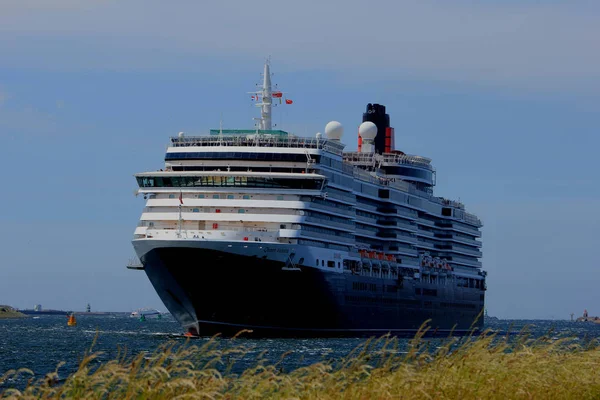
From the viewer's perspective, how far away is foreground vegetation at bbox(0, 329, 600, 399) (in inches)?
504

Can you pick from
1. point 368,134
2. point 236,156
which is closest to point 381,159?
point 368,134

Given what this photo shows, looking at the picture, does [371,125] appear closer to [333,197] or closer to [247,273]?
[333,197]

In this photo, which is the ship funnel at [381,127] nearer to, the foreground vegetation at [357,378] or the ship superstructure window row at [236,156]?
the ship superstructure window row at [236,156]

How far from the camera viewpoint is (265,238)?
56.4 metres

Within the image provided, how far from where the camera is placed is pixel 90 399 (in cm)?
1268

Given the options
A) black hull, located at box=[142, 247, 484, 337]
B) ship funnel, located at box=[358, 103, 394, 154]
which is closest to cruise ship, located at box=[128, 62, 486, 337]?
black hull, located at box=[142, 247, 484, 337]

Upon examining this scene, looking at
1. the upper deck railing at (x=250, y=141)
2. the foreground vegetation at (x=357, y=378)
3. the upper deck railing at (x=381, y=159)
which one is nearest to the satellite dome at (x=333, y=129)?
the upper deck railing at (x=381, y=159)

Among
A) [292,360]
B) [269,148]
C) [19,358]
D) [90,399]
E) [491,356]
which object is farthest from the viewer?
[269,148]

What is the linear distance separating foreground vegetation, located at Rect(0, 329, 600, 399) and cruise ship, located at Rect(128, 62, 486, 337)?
32571mm

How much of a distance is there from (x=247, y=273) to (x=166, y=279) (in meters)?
4.07

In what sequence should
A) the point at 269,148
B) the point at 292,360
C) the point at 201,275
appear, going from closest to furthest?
the point at 292,360
the point at 201,275
the point at 269,148

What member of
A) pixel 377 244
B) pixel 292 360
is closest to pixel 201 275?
pixel 292 360

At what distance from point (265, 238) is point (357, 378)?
135 ft

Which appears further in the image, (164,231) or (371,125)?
(371,125)
